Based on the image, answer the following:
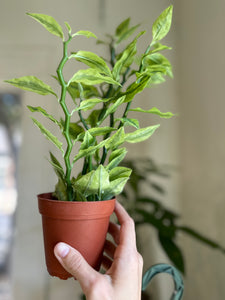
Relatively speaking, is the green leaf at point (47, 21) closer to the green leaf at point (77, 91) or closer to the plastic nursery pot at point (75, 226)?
the green leaf at point (77, 91)

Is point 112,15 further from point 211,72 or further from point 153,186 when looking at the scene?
point 153,186

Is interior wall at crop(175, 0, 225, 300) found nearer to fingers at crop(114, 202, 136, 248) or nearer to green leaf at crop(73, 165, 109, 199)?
fingers at crop(114, 202, 136, 248)

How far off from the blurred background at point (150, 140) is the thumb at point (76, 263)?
0.51 meters

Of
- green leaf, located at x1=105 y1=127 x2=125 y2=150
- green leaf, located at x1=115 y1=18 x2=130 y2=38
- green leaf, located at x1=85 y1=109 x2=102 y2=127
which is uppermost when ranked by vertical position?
green leaf, located at x1=115 y1=18 x2=130 y2=38

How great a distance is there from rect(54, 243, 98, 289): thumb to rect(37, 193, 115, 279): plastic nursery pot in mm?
30

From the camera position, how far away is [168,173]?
1.18 metres

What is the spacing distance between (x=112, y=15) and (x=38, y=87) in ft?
2.36

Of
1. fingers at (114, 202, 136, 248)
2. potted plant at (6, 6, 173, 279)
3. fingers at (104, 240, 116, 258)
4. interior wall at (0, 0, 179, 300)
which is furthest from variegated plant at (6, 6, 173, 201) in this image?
interior wall at (0, 0, 179, 300)

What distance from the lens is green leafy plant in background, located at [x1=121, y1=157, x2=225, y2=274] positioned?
0.95 m

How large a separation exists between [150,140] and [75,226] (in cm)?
67

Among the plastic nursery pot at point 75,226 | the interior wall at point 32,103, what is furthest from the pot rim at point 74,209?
the interior wall at point 32,103

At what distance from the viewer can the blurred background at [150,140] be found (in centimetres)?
100

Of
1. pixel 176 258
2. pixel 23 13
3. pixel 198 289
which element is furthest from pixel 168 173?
pixel 23 13

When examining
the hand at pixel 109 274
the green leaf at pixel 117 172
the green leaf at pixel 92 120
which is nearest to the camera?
the hand at pixel 109 274
